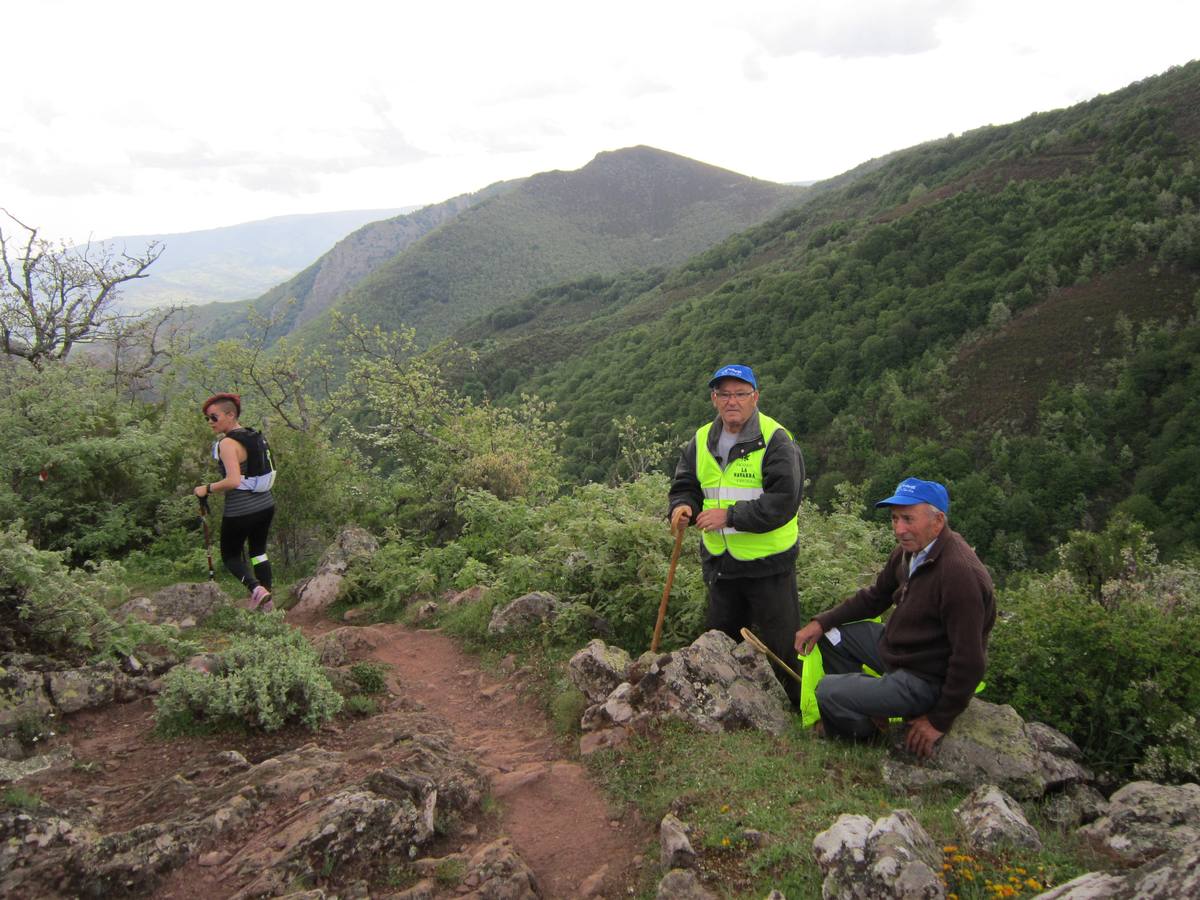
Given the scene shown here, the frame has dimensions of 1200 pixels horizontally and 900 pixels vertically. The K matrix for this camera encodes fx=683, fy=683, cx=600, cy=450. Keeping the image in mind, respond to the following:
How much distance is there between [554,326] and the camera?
4434 inches

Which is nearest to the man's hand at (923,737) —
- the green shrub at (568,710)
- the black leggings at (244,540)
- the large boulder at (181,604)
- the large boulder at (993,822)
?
the large boulder at (993,822)

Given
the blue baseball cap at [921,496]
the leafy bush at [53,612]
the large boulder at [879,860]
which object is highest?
the blue baseball cap at [921,496]

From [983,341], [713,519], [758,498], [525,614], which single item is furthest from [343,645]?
A: [983,341]

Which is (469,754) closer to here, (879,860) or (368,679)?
(368,679)

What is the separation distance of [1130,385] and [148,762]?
4931 centimetres

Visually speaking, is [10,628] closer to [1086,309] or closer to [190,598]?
[190,598]

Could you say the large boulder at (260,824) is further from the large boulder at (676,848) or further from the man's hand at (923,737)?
the man's hand at (923,737)

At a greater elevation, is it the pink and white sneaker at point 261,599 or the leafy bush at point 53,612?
the leafy bush at point 53,612

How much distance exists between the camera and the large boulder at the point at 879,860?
263cm

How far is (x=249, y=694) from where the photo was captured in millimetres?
4418

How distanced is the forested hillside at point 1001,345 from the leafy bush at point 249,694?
3183cm

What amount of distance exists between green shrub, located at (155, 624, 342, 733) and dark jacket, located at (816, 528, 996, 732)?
144 inches

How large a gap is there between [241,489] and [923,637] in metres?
5.65

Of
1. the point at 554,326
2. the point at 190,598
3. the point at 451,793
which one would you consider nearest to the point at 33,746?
the point at 451,793
